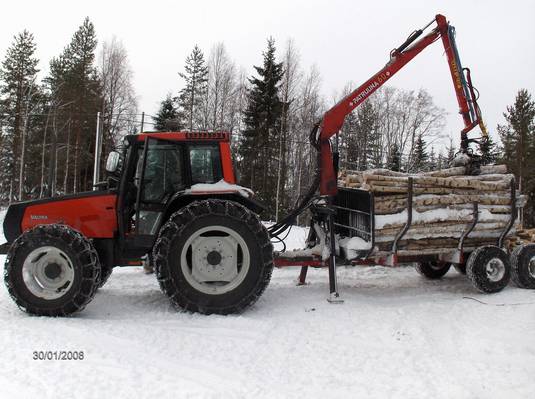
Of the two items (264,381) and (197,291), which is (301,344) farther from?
(197,291)

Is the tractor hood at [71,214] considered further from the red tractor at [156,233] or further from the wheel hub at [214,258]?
the wheel hub at [214,258]

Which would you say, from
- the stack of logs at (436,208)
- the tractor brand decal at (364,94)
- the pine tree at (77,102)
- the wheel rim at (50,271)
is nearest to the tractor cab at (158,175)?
the wheel rim at (50,271)

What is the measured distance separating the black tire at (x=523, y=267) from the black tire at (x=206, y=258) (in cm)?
407

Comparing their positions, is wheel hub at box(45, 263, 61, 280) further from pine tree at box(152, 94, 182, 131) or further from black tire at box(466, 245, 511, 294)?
black tire at box(466, 245, 511, 294)

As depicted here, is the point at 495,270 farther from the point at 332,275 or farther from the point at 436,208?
the point at 332,275

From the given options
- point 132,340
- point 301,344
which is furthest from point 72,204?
point 301,344

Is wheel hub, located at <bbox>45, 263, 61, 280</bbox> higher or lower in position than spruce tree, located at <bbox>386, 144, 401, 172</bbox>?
lower

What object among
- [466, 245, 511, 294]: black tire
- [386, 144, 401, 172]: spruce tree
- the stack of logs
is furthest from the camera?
[386, 144, 401, 172]: spruce tree

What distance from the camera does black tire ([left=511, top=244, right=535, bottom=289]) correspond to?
22.0 ft

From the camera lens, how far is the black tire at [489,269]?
6363mm

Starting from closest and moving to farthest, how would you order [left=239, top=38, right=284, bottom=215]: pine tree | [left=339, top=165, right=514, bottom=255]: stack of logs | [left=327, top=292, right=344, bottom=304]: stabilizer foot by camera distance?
[left=327, top=292, right=344, bottom=304]: stabilizer foot → [left=339, top=165, right=514, bottom=255]: stack of logs → [left=239, top=38, right=284, bottom=215]: pine tree
